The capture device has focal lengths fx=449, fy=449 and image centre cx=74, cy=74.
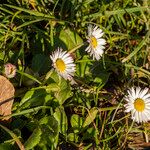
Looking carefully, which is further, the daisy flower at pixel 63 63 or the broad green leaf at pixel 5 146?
the daisy flower at pixel 63 63

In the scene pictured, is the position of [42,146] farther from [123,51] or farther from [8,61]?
[123,51]

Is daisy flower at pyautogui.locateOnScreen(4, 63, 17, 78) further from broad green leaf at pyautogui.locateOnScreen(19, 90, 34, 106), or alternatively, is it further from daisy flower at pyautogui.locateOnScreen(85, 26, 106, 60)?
daisy flower at pyautogui.locateOnScreen(85, 26, 106, 60)

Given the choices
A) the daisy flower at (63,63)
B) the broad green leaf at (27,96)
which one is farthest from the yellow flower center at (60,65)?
the broad green leaf at (27,96)

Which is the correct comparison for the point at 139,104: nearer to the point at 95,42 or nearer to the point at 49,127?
the point at 95,42

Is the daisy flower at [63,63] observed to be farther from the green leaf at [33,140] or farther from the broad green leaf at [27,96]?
the green leaf at [33,140]


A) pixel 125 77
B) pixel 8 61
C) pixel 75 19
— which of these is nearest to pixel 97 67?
pixel 125 77

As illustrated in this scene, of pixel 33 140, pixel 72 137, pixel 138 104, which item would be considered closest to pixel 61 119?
pixel 72 137
